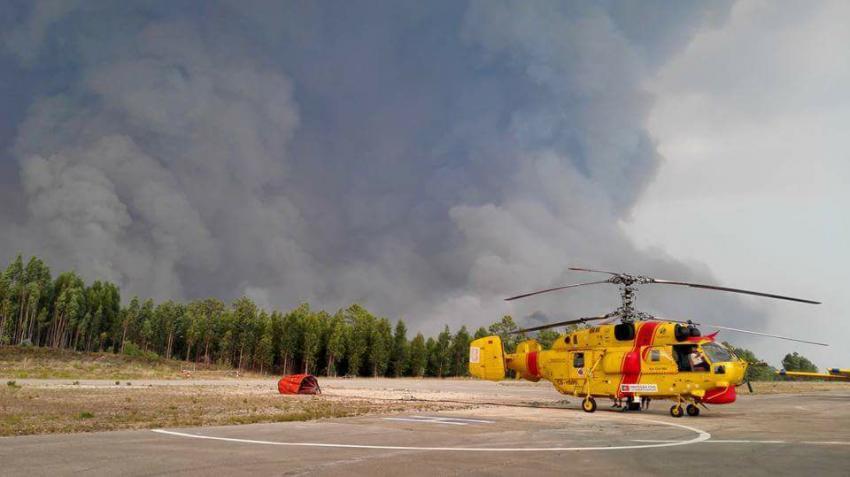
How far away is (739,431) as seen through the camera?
15586 mm

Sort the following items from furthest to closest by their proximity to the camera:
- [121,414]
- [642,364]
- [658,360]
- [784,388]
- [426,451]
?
1. [784,388]
2. [642,364]
3. [658,360]
4. [121,414]
5. [426,451]

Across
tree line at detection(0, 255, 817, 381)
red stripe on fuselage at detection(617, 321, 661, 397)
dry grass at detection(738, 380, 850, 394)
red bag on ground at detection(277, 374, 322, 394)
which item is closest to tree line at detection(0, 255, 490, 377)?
tree line at detection(0, 255, 817, 381)

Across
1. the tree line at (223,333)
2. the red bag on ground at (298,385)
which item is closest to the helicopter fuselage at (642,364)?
the red bag on ground at (298,385)

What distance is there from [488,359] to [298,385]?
12.0 m

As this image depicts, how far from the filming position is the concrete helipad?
340 inches

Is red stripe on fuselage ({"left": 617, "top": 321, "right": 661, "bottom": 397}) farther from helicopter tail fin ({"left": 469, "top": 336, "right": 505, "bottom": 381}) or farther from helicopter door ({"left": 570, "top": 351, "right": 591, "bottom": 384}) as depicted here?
helicopter tail fin ({"left": 469, "top": 336, "right": 505, "bottom": 381})

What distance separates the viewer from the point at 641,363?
24422 millimetres

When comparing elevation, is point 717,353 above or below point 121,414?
above

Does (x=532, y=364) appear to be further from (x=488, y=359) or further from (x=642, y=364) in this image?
(x=642, y=364)

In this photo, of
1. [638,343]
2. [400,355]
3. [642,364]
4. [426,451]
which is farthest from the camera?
[400,355]

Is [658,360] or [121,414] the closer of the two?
[121,414]

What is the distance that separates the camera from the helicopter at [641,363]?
22.4 meters

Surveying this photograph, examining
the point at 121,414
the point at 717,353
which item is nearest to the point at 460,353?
the point at 717,353

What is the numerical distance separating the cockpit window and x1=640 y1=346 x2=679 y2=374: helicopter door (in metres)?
1.41
